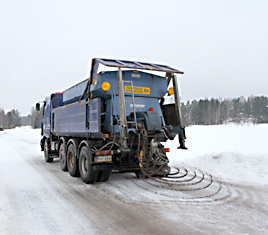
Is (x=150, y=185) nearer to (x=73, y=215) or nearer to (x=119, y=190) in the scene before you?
(x=119, y=190)

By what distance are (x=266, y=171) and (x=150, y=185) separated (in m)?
3.65

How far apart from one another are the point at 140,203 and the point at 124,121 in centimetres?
194

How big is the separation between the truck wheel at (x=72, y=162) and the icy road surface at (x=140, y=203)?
21 cm

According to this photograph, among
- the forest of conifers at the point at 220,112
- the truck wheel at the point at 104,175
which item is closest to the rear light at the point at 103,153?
the truck wheel at the point at 104,175

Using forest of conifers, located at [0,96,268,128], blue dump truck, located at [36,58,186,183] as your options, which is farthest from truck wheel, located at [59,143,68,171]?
forest of conifers, located at [0,96,268,128]

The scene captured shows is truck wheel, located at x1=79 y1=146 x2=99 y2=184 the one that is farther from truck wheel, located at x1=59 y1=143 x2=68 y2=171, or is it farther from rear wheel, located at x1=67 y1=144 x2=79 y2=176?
truck wheel, located at x1=59 y1=143 x2=68 y2=171

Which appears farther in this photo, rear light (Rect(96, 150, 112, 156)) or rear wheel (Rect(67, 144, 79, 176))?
rear wheel (Rect(67, 144, 79, 176))

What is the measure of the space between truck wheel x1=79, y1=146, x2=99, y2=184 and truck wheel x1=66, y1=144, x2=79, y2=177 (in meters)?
0.47

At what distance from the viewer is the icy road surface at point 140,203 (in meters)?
3.79

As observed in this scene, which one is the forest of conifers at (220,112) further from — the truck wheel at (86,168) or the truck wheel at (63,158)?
the truck wheel at (86,168)

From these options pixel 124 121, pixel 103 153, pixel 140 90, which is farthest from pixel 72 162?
pixel 140 90

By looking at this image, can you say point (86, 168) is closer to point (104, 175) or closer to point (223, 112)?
point (104, 175)

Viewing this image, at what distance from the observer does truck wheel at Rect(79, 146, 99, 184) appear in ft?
21.4

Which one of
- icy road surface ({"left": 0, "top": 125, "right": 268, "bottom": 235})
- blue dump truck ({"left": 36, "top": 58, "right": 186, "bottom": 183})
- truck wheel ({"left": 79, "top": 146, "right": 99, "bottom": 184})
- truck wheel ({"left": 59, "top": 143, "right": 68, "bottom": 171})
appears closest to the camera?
icy road surface ({"left": 0, "top": 125, "right": 268, "bottom": 235})
